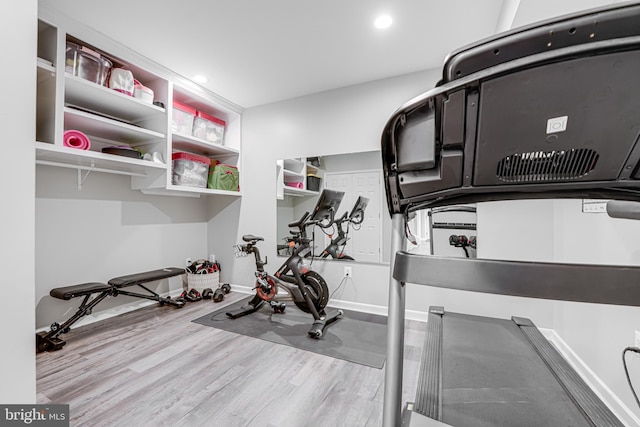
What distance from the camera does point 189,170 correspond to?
116 inches

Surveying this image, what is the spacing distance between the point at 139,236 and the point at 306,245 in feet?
6.05

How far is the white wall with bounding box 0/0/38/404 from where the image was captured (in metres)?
0.88

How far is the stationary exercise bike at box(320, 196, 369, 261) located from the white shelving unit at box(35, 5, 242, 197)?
146cm

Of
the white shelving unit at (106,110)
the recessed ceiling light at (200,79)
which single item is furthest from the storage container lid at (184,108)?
the recessed ceiling light at (200,79)

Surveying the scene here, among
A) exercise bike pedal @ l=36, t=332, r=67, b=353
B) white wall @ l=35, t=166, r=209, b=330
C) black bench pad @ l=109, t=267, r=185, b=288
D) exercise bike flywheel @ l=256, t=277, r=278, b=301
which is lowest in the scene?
exercise bike pedal @ l=36, t=332, r=67, b=353

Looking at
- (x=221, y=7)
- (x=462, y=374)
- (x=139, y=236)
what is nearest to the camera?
(x=462, y=374)

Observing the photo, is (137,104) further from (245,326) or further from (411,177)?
(411,177)

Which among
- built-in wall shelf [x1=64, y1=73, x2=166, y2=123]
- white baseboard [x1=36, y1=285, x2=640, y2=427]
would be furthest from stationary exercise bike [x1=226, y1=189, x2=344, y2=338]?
built-in wall shelf [x1=64, y1=73, x2=166, y2=123]

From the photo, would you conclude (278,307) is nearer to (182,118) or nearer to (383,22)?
(182,118)

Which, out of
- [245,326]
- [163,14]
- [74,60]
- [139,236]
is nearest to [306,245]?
[245,326]

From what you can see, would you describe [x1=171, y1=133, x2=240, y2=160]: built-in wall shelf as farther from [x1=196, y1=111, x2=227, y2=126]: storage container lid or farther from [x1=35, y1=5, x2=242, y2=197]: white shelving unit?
[x1=196, y1=111, x2=227, y2=126]: storage container lid

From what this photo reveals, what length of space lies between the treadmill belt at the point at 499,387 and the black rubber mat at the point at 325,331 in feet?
1.52

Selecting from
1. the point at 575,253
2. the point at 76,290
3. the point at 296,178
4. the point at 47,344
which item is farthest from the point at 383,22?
the point at 47,344

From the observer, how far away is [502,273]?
0.50 metres
